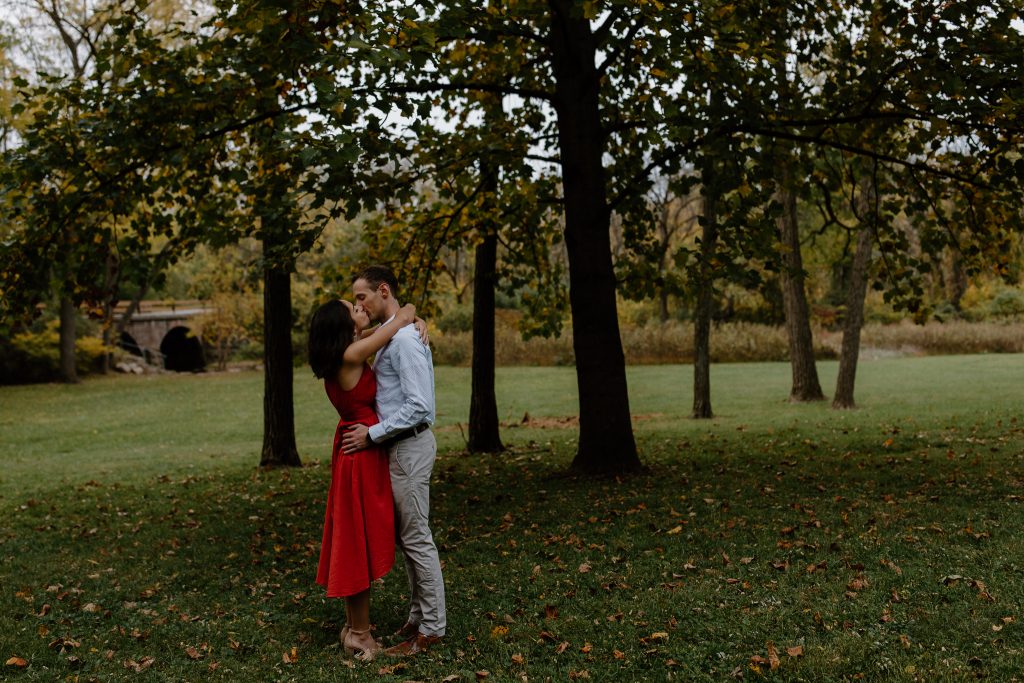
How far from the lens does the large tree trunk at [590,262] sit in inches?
355

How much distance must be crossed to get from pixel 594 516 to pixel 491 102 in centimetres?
574

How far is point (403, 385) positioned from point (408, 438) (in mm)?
309

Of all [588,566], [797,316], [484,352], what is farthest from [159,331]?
[588,566]

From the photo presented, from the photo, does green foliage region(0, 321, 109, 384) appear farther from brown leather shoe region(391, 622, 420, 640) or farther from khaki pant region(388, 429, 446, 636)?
khaki pant region(388, 429, 446, 636)

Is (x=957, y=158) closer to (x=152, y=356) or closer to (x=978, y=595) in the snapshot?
(x=978, y=595)

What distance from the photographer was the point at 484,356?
39.9ft

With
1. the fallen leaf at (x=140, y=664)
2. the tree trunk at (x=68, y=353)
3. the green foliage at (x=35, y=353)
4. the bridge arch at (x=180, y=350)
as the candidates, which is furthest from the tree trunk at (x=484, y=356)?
the bridge arch at (x=180, y=350)

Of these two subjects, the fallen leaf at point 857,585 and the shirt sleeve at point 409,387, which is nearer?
the shirt sleeve at point 409,387

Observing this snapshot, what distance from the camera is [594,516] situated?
7.48 m

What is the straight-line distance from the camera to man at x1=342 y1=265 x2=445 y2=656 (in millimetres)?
4586

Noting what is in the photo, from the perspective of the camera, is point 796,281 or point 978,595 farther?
point 796,281

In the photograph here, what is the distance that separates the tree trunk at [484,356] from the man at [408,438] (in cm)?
704

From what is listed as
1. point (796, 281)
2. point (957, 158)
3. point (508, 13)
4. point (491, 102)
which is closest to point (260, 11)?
point (508, 13)

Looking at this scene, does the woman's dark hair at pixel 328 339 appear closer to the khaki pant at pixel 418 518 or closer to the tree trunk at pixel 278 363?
the khaki pant at pixel 418 518
